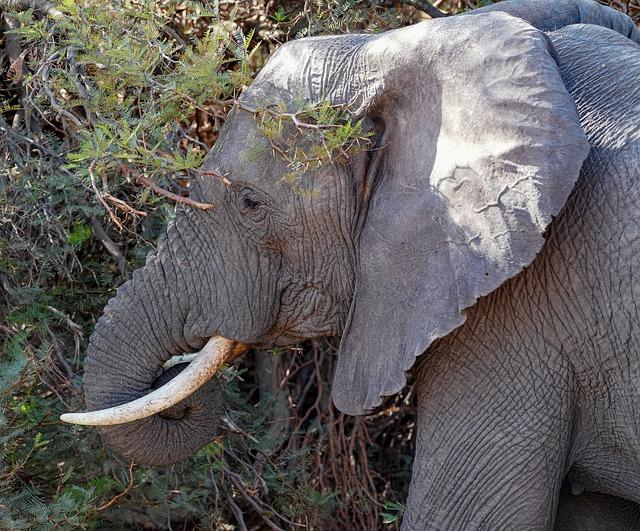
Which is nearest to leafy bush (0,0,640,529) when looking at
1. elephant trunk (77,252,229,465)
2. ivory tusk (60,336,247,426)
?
elephant trunk (77,252,229,465)

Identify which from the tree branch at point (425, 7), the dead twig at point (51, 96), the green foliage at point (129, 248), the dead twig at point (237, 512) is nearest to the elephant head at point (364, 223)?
the green foliage at point (129, 248)

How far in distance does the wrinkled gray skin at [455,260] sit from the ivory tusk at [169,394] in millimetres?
52

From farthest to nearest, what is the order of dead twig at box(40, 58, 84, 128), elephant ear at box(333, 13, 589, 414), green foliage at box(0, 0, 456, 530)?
dead twig at box(40, 58, 84, 128)
green foliage at box(0, 0, 456, 530)
elephant ear at box(333, 13, 589, 414)

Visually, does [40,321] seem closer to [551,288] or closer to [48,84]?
[48,84]

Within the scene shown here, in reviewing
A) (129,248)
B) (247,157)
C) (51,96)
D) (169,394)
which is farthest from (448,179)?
(129,248)

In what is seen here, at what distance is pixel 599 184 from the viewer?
9.09ft

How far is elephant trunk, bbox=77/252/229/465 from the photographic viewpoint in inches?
124

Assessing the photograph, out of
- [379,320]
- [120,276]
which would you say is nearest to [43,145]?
[120,276]

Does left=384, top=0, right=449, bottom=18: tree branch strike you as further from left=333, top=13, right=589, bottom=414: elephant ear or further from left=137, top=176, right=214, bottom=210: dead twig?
left=137, top=176, right=214, bottom=210: dead twig

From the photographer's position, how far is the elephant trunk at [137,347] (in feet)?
10.3

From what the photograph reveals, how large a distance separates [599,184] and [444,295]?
Result: 0.47 meters

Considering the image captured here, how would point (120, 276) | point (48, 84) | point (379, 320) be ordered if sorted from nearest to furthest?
point (379, 320), point (48, 84), point (120, 276)

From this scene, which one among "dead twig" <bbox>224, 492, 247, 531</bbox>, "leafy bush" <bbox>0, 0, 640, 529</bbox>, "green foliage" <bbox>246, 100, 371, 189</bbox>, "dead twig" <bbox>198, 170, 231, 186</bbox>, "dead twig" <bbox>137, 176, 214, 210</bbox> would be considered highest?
"green foliage" <bbox>246, 100, 371, 189</bbox>

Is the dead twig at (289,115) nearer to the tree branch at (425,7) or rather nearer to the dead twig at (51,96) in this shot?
the dead twig at (51,96)
